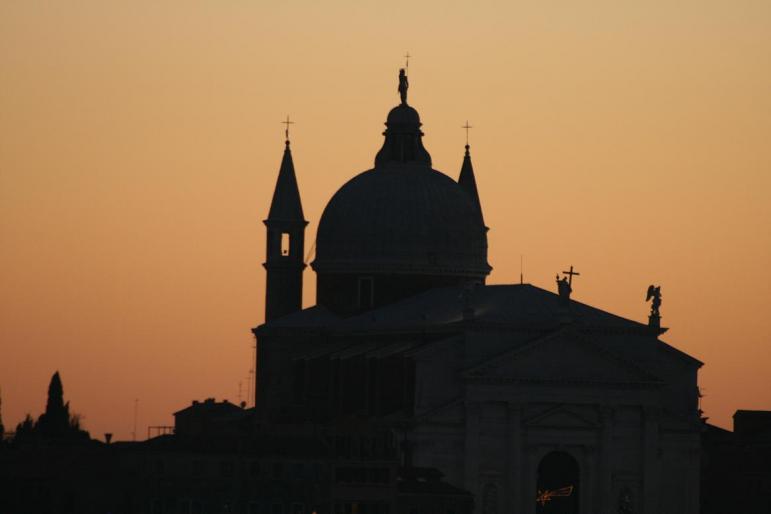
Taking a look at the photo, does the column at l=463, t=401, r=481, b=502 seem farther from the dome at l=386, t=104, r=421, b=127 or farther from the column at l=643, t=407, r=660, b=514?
the dome at l=386, t=104, r=421, b=127

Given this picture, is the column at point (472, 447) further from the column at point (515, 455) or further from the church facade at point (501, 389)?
the column at point (515, 455)

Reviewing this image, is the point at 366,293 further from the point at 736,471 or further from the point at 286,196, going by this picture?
the point at 736,471

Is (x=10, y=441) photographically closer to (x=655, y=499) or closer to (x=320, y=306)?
(x=320, y=306)

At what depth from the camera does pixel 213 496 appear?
435ft

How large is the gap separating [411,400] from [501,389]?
386 centimetres

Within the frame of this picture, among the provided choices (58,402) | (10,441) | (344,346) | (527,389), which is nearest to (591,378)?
(527,389)

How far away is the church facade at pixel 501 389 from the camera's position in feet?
465

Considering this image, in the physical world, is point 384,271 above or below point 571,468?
above

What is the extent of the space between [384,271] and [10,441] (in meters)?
17.8

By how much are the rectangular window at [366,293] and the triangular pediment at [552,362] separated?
16.7 metres

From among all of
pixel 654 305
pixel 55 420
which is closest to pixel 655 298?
pixel 654 305

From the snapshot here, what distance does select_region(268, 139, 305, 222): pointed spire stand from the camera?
163 meters

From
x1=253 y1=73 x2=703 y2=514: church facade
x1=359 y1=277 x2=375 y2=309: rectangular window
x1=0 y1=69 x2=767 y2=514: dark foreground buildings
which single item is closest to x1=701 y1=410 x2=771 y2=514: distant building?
x1=0 y1=69 x2=767 y2=514: dark foreground buildings

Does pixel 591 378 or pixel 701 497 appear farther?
pixel 701 497
